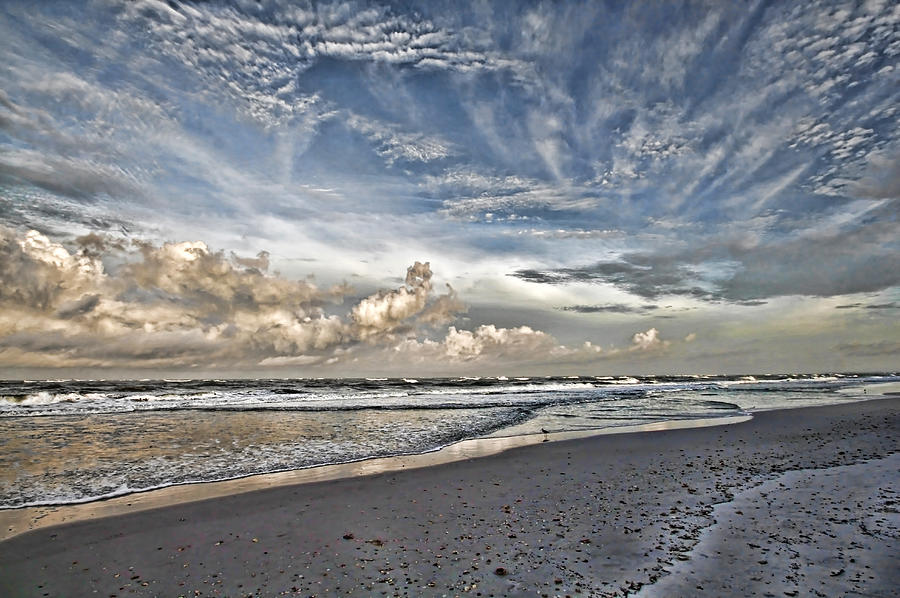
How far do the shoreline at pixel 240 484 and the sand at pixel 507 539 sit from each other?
0.57 metres

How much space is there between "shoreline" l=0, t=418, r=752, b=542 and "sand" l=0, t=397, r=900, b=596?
0.57m

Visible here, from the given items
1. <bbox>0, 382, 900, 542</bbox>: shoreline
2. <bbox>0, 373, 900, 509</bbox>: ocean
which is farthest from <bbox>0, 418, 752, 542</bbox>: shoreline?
<bbox>0, 373, 900, 509</bbox>: ocean

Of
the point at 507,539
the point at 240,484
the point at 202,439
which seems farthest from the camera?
the point at 202,439

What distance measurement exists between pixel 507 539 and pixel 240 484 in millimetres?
8349

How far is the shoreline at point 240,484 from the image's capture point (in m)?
10.2

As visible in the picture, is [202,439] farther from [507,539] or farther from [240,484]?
[507,539]

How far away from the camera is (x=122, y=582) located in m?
7.07

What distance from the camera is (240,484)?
13.1 meters

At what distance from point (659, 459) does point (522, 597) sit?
11210 mm

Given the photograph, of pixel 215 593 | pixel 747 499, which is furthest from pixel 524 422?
pixel 215 593

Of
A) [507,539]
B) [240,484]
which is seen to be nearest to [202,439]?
[240,484]

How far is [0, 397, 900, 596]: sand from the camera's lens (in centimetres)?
679

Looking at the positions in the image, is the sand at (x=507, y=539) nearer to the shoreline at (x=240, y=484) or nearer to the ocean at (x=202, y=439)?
the shoreline at (x=240, y=484)

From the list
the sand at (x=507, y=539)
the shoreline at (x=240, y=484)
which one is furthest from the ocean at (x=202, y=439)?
the sand at (x=507, y=539)
